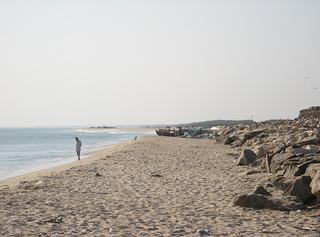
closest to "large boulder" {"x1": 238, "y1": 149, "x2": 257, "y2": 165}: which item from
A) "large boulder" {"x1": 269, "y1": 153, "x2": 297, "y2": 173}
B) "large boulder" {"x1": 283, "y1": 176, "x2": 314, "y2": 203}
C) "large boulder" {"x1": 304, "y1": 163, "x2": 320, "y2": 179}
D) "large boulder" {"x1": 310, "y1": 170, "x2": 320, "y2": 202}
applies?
"large boulder" {"x1": 269, "y1": 153, "x2": 297, "y2": 173}

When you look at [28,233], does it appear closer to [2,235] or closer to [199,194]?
[2,235]

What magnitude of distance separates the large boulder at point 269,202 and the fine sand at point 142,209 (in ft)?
0.85

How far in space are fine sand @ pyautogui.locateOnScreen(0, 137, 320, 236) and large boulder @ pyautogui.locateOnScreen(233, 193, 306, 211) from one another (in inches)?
10.2


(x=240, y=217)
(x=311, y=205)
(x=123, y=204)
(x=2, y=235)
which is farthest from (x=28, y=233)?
(x=311, y=205)

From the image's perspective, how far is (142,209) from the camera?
1081 centimetres

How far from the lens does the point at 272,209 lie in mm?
10391

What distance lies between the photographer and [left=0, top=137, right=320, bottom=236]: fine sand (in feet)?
28.7

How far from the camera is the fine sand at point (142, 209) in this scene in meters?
8.76

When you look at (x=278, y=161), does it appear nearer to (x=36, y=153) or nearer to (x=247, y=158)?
(x=247, y=158)

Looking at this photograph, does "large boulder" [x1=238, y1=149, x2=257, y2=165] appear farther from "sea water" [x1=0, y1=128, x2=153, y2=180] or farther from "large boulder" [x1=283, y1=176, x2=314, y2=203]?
"sea water" [x1=0, y1=128, x2=153, y2=180]

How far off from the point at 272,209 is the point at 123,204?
363cm

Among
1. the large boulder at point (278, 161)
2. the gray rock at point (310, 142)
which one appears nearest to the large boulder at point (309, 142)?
the gray rock at point (310, 142)

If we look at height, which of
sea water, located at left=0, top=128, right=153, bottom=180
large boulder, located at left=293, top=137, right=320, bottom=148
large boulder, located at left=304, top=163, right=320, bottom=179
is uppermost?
large boulder, located at left=293, top=137, right=320, bottom=148

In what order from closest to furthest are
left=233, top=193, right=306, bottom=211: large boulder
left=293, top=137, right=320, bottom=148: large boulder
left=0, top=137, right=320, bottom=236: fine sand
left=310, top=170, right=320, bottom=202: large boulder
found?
left=0, top=137, right=320, bottom=236: fine sand
left=310, top=170, right=320, bottom=202: large boulder
left=233, top=193, right=306, bottom=211: large boulder
left=293, top=137, right=320, bottom=148: large boulder
